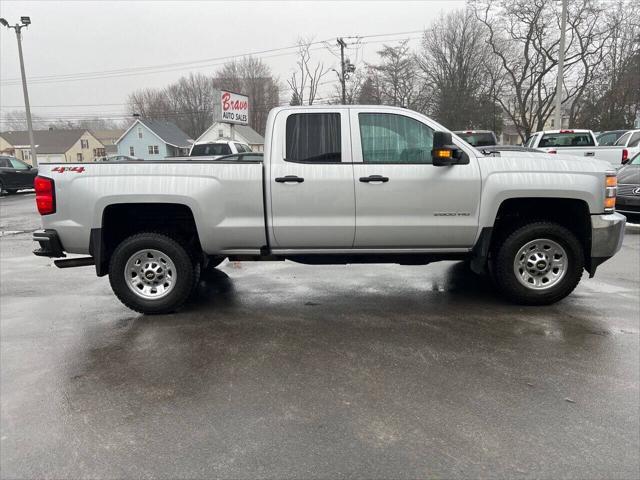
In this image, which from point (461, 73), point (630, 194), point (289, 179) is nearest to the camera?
point (289, 179)

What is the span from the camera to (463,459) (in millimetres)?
2510

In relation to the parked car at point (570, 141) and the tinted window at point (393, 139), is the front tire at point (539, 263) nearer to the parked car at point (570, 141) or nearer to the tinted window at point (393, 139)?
the tinted window at point (393, 139)

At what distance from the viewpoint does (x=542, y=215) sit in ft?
16.3

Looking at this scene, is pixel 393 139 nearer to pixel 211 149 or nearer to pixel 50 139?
pixel 211 149

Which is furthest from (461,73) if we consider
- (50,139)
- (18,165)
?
(50,139)

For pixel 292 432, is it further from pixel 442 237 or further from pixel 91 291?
pixel 91 291

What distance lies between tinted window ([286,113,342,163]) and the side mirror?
3.05ft

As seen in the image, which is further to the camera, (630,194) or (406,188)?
(630,194)

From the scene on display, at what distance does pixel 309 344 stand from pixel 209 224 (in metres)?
1.55

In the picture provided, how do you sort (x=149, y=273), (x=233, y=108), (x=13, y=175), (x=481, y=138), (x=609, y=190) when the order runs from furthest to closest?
(x=233, y=108)
(x=13, y=175)
(x=481, y=138)
(x=149, y=273)
(x=609, y=190)

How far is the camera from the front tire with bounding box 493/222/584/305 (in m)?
4.77

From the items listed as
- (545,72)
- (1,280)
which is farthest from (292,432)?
(545,72)

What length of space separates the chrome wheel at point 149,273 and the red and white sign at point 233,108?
20248 millimetres

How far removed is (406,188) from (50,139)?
85091 millimetres
